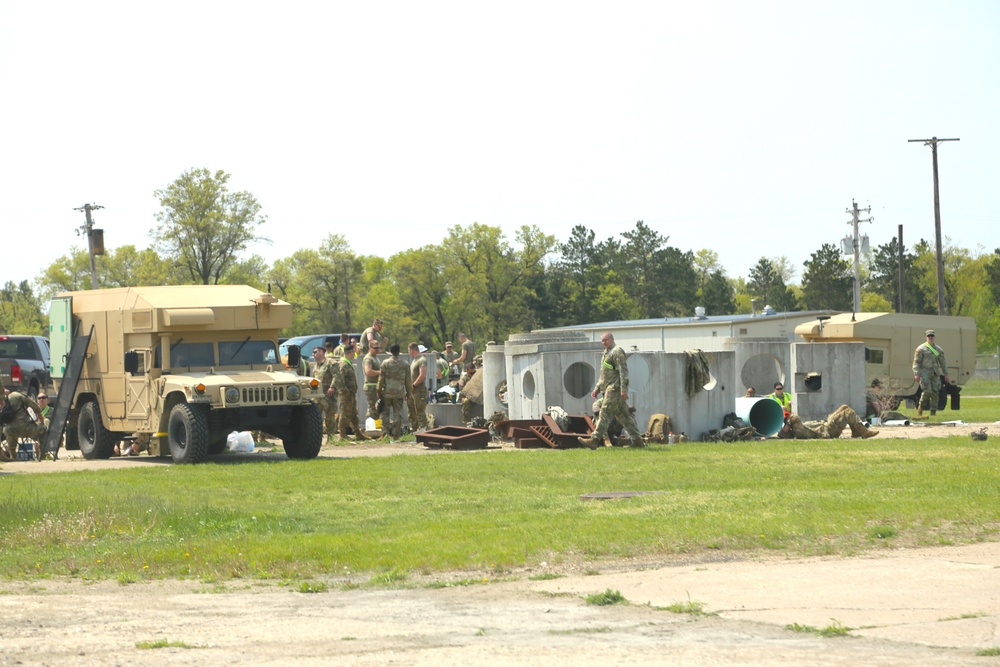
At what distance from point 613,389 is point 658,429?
243 cm

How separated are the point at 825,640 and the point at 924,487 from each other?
7692 millimetres

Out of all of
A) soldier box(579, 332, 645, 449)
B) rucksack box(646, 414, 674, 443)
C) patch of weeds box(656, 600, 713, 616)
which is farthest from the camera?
rucksack box(646, 414, 674, 443)

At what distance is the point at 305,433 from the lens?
20828mm

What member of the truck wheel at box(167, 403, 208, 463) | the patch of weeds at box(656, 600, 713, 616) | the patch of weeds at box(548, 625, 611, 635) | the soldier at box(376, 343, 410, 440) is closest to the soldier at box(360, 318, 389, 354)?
the soldier at box(376, 343, 410, 440)

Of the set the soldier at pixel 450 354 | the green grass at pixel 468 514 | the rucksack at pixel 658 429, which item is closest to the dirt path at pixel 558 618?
the green grass at pixel 468 514

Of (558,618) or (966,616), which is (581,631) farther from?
(966,616)

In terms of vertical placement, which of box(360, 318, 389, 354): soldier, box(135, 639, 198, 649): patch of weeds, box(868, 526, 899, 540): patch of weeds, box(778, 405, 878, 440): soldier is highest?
box(360, 318, 389, 354): soldier

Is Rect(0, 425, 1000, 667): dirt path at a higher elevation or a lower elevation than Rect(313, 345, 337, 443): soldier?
lower

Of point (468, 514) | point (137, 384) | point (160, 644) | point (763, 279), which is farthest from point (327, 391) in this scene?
point (763, 279)

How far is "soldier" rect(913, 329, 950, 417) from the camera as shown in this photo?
95.1 feet

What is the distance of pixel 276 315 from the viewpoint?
2161cm

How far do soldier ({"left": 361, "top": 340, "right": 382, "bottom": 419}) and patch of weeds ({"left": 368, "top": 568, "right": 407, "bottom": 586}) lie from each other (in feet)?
51.8

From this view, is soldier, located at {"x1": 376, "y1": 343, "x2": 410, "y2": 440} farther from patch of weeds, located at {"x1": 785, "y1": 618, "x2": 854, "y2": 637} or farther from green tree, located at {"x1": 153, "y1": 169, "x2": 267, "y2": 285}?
green tree, located at {"x1": 153, "y1": 169, "x2": 267, "y2": 285}

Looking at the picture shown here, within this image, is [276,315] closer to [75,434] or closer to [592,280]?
[75,434]
